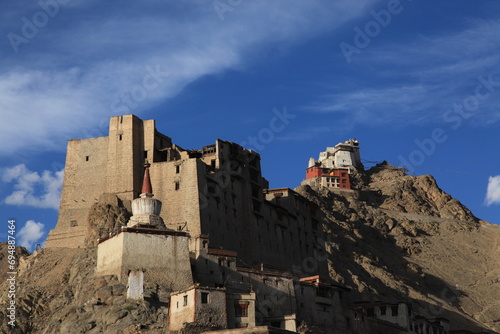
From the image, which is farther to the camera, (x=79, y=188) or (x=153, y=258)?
(x=79, y=188)

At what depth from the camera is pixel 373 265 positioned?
11631cm

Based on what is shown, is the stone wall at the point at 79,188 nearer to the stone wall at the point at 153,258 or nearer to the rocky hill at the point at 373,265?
the rocky hill at the point at 373,265

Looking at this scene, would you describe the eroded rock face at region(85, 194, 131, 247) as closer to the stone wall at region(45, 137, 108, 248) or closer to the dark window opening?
the stone wall at region(45, 137, 108, 248)

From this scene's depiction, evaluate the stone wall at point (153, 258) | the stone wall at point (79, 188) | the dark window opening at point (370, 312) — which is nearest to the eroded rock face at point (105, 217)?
the stone wall at point (79, 188)

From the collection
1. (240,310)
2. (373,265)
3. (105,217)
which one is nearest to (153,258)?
(240,310)

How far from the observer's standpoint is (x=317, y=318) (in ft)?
240

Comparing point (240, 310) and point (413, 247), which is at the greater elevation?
point (413, 247)

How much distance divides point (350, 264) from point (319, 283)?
1484 inches

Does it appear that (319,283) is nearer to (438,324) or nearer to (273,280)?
(273,280)

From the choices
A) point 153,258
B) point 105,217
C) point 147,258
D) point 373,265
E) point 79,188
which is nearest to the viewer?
point 147,258

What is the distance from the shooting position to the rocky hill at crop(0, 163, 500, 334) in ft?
214

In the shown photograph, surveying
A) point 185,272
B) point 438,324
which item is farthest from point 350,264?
point 185,272

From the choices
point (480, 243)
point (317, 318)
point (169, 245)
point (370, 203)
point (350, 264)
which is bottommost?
point (317, 318)

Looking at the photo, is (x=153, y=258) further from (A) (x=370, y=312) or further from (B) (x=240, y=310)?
(A) (x=370, y=312)
